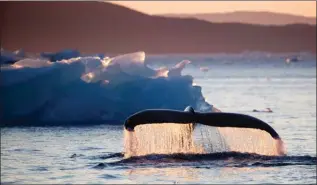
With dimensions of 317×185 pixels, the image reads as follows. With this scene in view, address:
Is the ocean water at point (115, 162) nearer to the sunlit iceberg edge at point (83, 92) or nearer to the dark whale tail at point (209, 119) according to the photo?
the dark whale tail at point (209, 119)

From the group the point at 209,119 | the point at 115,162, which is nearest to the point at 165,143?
the point at 115,162

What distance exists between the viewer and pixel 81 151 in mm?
18344

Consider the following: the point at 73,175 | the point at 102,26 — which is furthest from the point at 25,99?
the point at 102,26

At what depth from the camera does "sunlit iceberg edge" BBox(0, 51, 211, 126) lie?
24734 millimetres

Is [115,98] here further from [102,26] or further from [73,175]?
[102,26]

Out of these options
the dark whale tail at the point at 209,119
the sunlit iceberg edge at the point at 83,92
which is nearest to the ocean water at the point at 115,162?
the dark whale tail at the point at 209,119

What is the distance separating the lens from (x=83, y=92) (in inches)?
1003

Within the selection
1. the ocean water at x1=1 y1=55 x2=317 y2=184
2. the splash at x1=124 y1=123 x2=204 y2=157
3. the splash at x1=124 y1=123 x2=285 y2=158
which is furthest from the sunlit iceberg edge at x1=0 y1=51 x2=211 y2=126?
the splash at x1=124 y1=123 x2=204 y2=157

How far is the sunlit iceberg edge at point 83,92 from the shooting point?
2473 centimetres

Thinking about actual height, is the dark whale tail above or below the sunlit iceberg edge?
below

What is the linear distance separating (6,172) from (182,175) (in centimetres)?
327

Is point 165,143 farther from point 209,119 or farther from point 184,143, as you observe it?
point 209,119

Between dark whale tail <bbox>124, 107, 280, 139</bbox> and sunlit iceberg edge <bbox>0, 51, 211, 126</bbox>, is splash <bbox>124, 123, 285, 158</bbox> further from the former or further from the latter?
sunlit iceberg edge <bbox>0, 51, 211, 126</bbox>

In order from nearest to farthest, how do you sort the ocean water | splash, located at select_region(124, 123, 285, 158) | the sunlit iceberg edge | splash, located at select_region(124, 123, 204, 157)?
the ocean water → splash, located at select_region(124, 123, 285, 158) → splash, located at select_region(124, 123, 204, 157) → the sunlit iceberg edge
